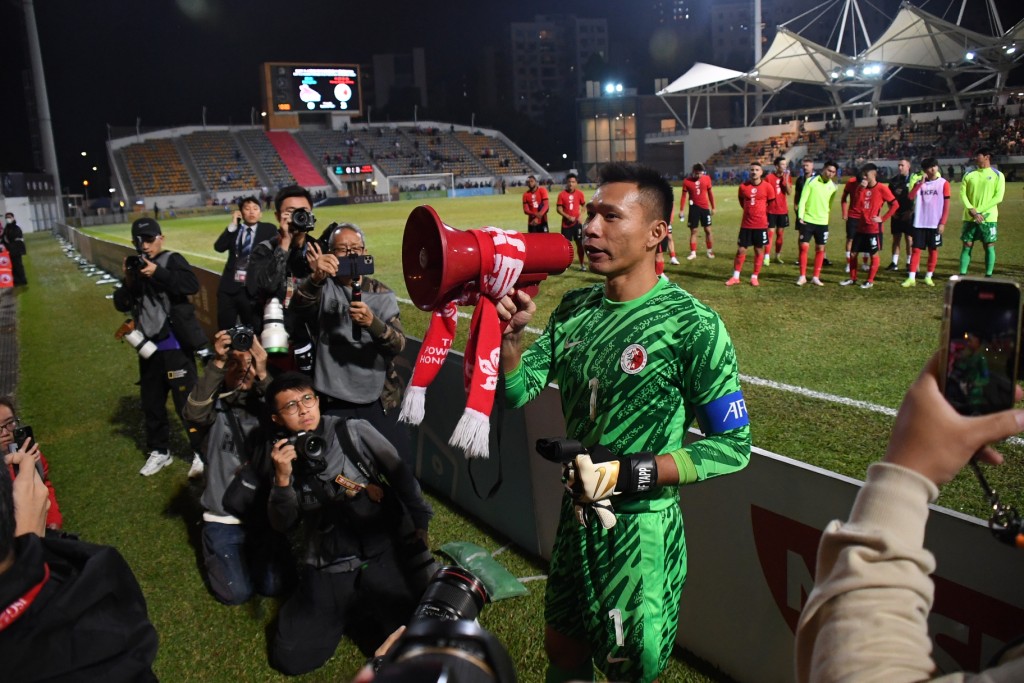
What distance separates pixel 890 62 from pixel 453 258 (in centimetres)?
5725

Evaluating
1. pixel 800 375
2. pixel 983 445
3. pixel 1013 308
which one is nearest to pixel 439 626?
pixel 983 445

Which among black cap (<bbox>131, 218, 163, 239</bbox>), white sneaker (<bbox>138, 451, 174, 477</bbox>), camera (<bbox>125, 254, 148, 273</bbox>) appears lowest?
white sneaker (<bbox>138, 451, 174, 477</bbox>)

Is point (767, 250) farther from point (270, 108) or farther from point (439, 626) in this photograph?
point (270, 108)

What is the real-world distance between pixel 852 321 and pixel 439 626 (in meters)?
9.34

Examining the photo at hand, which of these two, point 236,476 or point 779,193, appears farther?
point 779,193

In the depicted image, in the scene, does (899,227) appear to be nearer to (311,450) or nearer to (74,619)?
(311,450)

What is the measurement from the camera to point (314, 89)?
7006cm

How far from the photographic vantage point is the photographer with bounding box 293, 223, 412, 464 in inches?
173

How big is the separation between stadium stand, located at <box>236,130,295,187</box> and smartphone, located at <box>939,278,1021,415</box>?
209 ft

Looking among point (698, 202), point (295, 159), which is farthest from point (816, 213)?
point (295, 159)

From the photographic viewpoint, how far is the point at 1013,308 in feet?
3.09

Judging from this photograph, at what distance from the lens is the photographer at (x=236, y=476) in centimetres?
423

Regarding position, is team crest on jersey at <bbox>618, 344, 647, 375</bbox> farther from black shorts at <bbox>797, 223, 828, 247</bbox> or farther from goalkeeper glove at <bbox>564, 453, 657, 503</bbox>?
black shorts at <bbox>797, 223, 828, 247</bbox>

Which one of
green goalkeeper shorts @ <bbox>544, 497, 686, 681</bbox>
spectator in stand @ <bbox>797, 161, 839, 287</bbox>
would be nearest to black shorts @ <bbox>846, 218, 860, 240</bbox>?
spectator in stand @ <bbox>797, 161, 839, 287</bbox>
